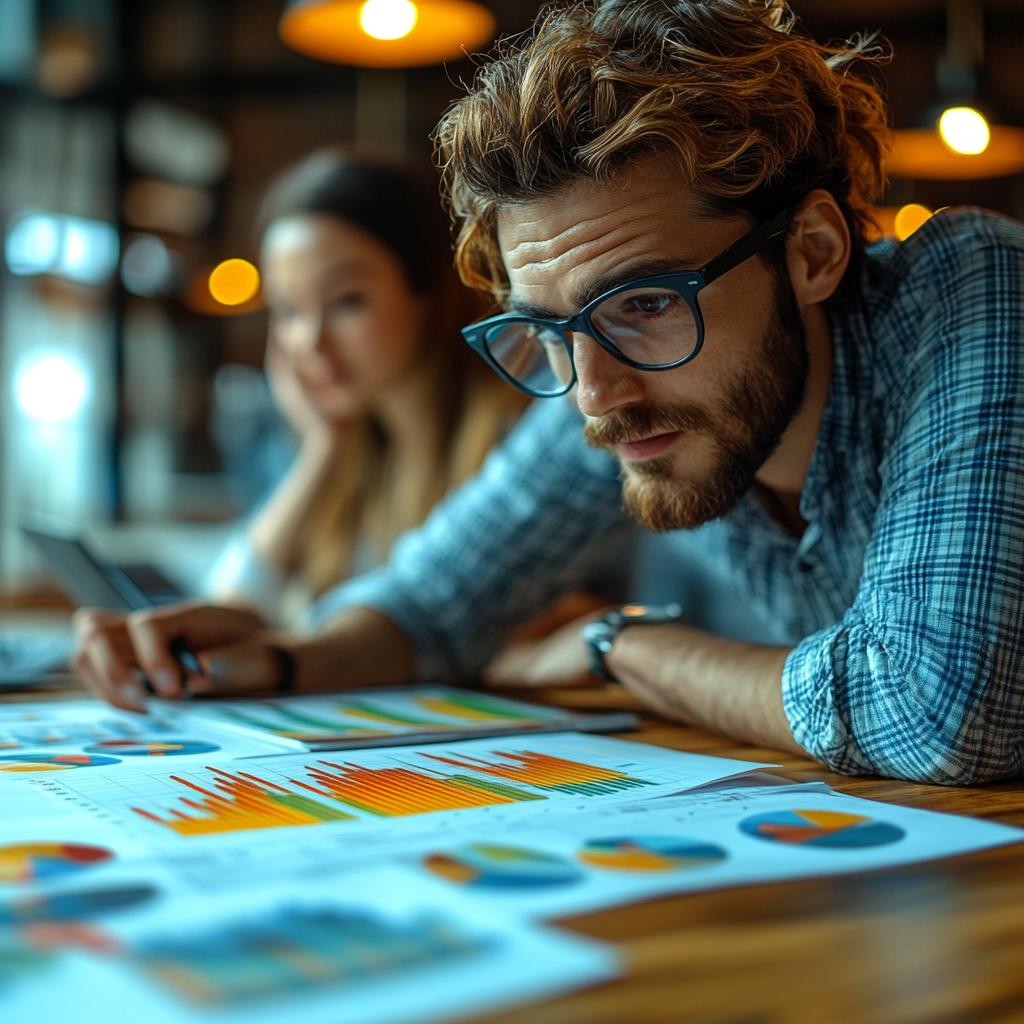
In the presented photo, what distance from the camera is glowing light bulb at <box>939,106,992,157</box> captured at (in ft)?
9.78

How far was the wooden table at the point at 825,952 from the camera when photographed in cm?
49

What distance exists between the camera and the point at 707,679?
3.64ft

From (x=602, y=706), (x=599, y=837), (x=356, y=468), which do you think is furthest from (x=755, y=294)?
(x=356, y=468)

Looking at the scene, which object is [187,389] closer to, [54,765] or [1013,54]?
[1013,54]

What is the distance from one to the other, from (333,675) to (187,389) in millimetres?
4443

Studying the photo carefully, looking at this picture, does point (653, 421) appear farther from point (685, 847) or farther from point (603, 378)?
point (685, 847)

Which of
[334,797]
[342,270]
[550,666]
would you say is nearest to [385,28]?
[342,270]

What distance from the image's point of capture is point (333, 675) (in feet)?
4.69

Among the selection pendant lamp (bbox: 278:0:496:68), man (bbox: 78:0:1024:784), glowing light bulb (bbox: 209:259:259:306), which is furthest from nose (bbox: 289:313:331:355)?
glowing light bulb (bbox: 209:259:259:306)

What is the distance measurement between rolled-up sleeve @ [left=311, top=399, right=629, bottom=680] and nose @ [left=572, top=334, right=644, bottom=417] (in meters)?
0.40

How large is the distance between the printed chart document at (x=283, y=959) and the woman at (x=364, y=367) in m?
1.88

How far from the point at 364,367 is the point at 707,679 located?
4.96 ft

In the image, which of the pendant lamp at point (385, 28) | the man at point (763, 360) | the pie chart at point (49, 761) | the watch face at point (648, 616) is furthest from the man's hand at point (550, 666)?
the pendant lamp at point (385, 28)

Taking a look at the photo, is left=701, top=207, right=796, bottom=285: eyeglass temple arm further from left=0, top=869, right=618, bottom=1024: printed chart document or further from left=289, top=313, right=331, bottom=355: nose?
left=289, top=313, right=331, bottom=355: nose
